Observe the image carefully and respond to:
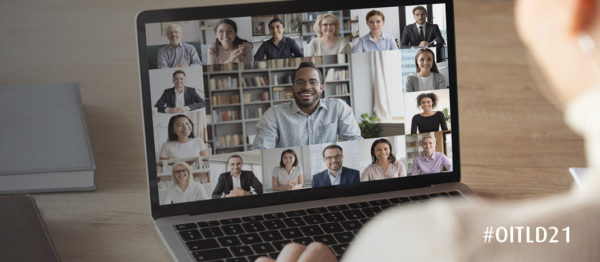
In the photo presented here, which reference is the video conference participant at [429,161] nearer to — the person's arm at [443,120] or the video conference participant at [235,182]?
the person's arm at [443,120]

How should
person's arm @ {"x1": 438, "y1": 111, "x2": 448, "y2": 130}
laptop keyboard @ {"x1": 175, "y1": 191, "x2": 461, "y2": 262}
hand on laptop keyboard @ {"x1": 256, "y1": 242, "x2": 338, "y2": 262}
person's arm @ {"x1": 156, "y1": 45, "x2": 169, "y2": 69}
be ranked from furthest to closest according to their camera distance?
person's arm @ {"x1": 438, "y1": 111, "x2": 448, "y2": 130} < person's arm @ {"x1": 156, "y1": 45, "x2": 169, "y2": 69} < laptop keyboard @ {"x1": 175, "y1": 191, "x2": 461, "y2": 262} < hand on laptop keyboard @ {"x1": 256, "y1": 242, "x2": 338, "y2": 262}

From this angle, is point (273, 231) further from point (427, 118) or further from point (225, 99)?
point (427, 118)

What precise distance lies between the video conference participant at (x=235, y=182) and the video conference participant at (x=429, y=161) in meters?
0.23

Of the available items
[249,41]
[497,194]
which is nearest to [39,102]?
[249,41]

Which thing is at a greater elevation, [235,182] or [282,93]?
[282,93]

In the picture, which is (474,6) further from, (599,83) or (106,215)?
(599,83)

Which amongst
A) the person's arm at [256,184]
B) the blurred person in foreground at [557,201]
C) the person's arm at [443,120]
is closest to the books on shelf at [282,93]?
the person's arm at [256,184]

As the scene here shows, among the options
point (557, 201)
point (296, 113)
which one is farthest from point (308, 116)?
point (557, 201)

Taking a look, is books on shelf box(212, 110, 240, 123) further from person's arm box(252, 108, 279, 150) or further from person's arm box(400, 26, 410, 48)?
person's arm box(400, 26, 410, 48)

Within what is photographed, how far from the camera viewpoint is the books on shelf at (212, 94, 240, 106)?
96 centimetres

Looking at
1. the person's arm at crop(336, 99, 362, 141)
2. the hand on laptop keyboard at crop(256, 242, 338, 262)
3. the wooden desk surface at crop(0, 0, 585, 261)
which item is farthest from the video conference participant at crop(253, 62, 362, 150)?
the hand on laptop keyboard at crop(256, 242, 338, 262)

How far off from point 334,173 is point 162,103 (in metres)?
0.25

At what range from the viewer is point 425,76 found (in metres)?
1.04

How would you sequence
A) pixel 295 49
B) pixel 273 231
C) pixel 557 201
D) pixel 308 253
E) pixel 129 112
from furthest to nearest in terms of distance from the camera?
1. pixel 129 112
2. pixel 295 49
3. pixel 273 231
4. pixel 308 253
5. pixel 557 201
